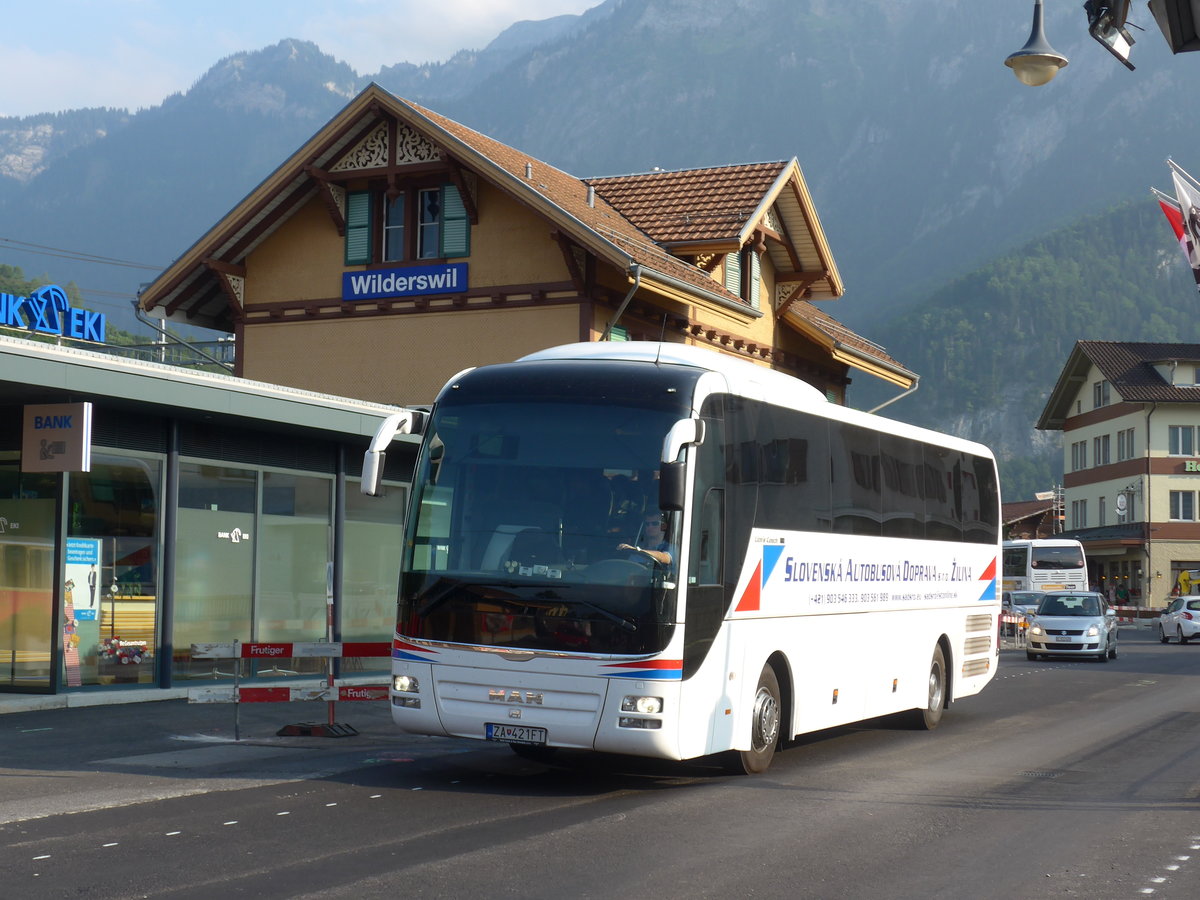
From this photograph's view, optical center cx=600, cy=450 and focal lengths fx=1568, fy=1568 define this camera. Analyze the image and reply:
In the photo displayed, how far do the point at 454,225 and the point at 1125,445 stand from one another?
196 ft

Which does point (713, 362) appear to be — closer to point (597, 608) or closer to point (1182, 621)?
point (597, 608)

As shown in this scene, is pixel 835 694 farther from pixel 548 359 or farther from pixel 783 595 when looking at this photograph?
pixel 548 359

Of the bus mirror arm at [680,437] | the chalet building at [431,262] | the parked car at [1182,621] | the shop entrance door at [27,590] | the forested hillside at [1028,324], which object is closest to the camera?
the bus mirror arm at [680,437]

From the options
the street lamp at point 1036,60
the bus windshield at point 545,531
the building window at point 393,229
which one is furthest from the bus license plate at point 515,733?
the building window at point 393,229

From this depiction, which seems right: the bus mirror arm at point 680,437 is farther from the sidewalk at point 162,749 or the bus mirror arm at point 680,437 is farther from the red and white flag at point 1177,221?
the red and white flag at point 1177,221

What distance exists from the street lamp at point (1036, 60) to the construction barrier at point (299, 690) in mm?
7539

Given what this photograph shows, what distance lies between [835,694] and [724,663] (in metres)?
2.88

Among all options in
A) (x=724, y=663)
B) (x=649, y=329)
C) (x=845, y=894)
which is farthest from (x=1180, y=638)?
(x=845, y=894)

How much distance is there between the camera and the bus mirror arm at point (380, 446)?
1226 cm

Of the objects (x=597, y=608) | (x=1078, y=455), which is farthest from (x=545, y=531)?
(x=1078, y=455)

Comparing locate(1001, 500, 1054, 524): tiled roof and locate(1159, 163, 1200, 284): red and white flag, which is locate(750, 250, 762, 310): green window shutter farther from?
locate(1001, 500, 1054, 524): tiled roof

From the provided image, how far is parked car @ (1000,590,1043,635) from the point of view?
4416 cm

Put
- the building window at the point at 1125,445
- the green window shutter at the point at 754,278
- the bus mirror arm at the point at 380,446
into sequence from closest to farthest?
the bus mirror arm at the point at 380,446 < the green window shutter at the point at 754,278 < the building window at the point at 1125,445

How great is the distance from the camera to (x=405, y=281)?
94.1 feet
